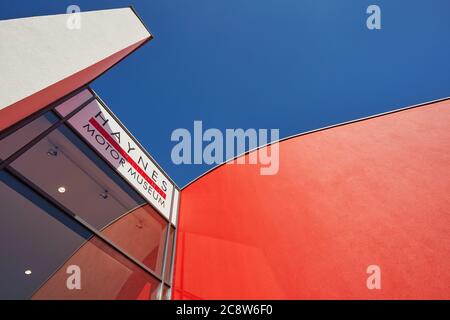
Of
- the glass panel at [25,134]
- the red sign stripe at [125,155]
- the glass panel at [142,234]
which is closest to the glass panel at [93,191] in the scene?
the glass panel at [142,234]

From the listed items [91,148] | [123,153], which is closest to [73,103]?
[91,148]

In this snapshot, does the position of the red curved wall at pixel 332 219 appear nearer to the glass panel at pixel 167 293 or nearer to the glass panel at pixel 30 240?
the glass panel at pixel 167 293

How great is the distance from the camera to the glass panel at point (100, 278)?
389 centimetres

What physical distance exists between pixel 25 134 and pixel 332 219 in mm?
4611

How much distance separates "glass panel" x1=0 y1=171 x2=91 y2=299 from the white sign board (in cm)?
153

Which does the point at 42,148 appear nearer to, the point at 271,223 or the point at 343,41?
the point at 271,223

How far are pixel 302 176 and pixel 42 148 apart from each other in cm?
444

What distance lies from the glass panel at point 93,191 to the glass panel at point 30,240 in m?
0.27

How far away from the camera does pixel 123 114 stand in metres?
5.96

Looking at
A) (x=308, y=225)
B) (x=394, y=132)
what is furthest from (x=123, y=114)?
(x=394, y=132)

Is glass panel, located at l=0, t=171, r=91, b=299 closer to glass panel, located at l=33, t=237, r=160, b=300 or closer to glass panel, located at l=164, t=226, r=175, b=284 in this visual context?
glass panel, located at l=33, t=237, r=160, b=300

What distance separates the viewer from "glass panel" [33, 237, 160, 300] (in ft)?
12.8

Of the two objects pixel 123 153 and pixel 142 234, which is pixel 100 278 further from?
pixel 123 153

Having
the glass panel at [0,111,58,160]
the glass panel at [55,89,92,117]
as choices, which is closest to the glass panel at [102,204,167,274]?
the glass panel at [0,111,58,160]
